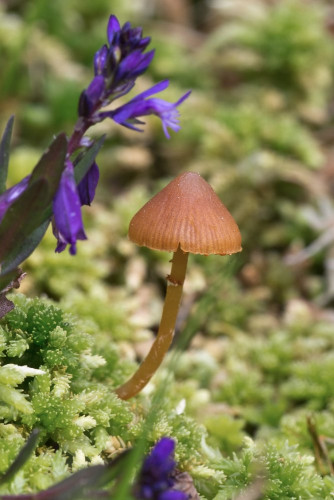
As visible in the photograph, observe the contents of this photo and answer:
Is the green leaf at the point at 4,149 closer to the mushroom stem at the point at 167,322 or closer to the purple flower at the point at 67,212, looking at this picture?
the purple flower at the point at 67,212

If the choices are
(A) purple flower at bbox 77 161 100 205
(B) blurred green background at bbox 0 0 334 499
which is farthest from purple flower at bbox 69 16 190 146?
(B) blurred green background at bbox 0 0 334 499

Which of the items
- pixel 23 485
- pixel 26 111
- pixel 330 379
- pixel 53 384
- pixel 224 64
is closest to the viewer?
pixel 23 485

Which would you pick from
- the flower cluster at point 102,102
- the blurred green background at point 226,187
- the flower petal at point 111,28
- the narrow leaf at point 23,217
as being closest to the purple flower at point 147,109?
the flower cluster at point 102,102

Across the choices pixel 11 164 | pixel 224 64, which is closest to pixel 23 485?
pixel 11 164

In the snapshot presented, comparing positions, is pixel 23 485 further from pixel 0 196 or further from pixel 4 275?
pixel 0 196

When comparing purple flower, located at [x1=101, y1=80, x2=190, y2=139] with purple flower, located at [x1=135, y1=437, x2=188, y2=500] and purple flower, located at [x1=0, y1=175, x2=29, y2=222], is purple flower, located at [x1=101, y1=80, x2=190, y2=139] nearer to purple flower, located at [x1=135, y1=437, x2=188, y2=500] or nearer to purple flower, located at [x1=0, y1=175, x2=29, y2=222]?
purple flower, located at [x1=0, y1=175, x2=29, y2=222]

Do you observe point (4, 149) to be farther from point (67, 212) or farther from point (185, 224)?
point (185, 224)
